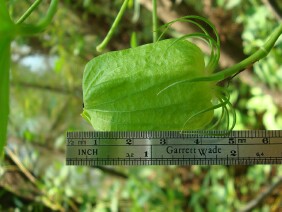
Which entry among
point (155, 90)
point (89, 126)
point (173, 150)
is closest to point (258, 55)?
point (155, 90)

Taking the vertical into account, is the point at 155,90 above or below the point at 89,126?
below

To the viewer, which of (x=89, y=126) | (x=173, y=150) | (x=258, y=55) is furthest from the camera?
(x=89, y=126)

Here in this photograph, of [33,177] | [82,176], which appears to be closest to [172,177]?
[82,176]

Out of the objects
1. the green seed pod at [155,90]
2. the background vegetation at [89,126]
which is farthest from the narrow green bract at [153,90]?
the background vegetation at [89,126]

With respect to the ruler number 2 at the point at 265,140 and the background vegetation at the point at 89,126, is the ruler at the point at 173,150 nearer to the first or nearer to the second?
the ruler number 2 at the point at 265,140

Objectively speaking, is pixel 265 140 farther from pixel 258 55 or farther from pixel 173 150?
pixel 258 55

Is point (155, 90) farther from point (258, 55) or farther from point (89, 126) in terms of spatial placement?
point (89, 126)

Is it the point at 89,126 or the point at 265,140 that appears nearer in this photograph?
the point at 265,140

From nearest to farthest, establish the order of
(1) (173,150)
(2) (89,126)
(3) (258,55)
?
(3) (258,55) → (1) (173,150) → (2) (89,126)
